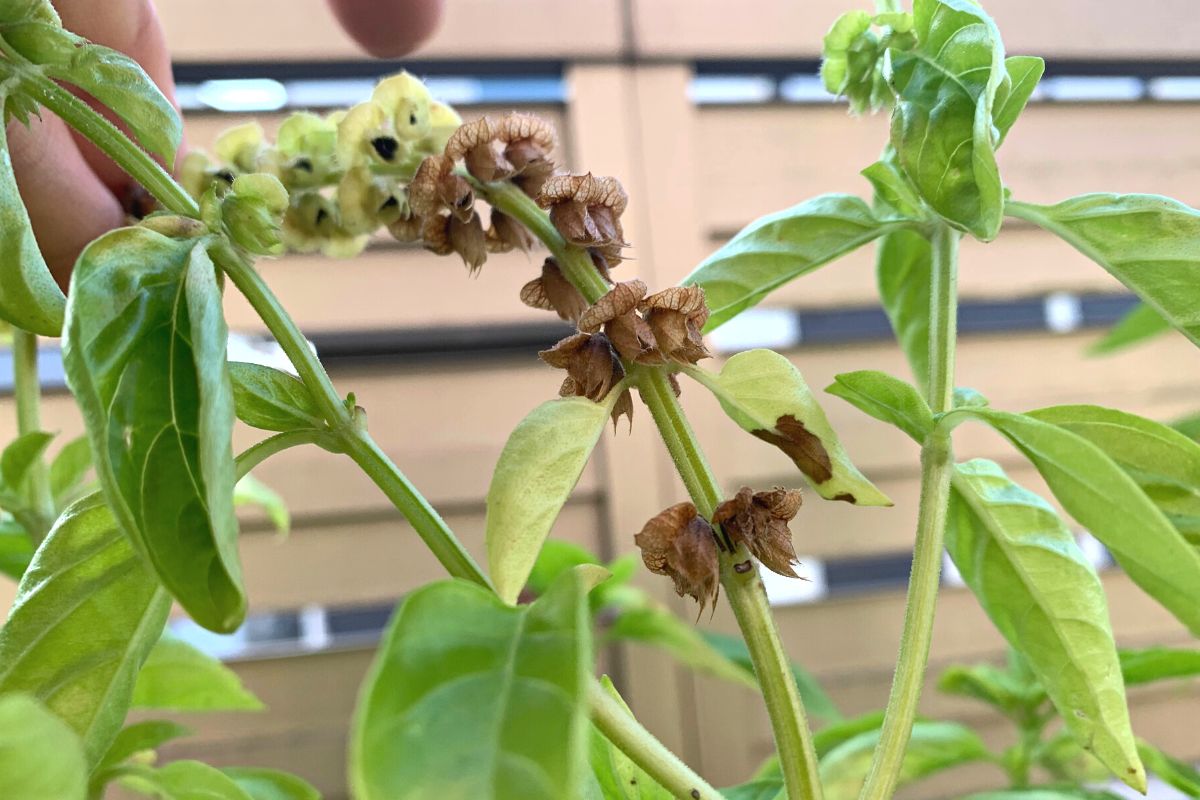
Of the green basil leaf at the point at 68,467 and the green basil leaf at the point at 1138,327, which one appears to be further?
the green basil leaf at the point at 1138,327

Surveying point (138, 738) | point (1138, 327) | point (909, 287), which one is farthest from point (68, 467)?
point (1138, 327)

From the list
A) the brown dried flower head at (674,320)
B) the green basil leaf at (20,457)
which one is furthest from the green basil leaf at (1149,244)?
the green basil leaf at (20,457)

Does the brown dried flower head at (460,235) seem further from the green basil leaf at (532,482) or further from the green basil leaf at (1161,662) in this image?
the green basil leaf at (1161,662)

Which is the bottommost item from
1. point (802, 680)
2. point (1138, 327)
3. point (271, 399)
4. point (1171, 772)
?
point (802, 680)

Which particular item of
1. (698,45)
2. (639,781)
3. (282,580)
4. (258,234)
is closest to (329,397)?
(258,234)

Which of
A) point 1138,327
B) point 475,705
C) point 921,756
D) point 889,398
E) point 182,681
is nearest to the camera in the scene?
point 475,705

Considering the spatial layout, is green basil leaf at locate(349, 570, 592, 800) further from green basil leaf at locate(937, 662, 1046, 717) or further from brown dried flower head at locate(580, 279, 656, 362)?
green basil leaf at locate(937, 662, 1046, 717)

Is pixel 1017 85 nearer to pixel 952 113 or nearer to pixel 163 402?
pixel 952 113
